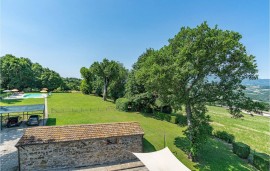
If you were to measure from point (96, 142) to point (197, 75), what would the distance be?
1113 cm

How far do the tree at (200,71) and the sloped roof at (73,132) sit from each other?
5.30 metres

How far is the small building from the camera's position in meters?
12.6

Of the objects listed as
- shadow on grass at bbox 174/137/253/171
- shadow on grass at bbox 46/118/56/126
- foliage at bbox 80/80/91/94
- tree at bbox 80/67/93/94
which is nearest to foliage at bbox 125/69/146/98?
shadow on grass at bbox 46/118/56/126

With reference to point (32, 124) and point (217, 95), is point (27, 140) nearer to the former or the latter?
point (32, 124)

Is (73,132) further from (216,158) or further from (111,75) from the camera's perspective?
(111,75)

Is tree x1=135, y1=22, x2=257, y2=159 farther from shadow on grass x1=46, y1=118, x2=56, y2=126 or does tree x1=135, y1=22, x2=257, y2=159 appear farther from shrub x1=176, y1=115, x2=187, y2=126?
shadow on grass x1=46, y1=118, x2=56, y2=126

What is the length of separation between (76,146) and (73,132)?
1199mm

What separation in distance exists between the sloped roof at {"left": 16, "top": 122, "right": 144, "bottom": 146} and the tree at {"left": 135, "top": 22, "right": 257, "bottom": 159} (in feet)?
17.4

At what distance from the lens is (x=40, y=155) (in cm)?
1278

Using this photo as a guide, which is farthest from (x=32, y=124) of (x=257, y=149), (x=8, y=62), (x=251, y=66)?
(x=8, y=62)

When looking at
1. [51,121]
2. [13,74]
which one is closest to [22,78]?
[13,74]

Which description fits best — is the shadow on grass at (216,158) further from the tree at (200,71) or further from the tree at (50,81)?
the tree at (50,81)

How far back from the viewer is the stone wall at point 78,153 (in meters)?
12.6

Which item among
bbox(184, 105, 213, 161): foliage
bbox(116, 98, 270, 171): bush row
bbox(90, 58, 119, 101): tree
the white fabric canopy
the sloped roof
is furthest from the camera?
bbox(90, 58, 119, 101): tree
